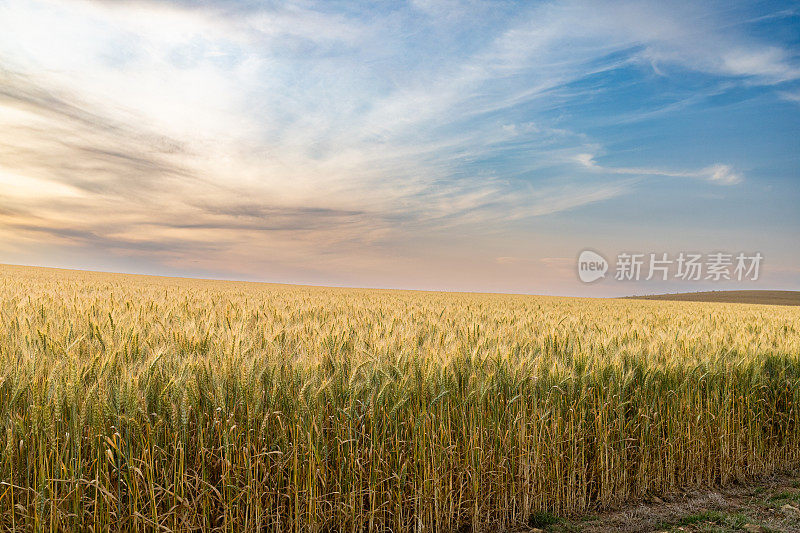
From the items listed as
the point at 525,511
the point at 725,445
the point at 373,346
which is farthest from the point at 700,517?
the point at 373,346

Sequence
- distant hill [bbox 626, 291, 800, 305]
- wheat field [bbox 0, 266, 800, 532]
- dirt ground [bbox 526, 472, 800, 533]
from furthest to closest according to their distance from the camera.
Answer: distant hill [bbox 626, 291, 800, 305]
dirt ground [bbox 526, 472, 800, 533]
wheat field [bbox 0, 266, 800, 532]

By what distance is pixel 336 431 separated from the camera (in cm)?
301

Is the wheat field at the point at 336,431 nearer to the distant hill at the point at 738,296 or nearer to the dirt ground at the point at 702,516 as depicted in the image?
the dirt ground at the point at 702,516

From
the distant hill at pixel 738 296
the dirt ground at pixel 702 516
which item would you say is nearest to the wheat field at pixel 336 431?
the dirt ground at pixel 702 516

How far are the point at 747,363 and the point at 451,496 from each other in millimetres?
4177

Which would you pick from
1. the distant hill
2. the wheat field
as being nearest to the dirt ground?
the wheat field

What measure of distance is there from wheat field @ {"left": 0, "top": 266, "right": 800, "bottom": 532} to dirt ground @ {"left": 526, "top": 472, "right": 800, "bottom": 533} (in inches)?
5.2

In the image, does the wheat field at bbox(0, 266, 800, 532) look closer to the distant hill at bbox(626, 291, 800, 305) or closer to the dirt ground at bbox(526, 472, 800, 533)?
the dirt ground at bbox(526, 472, 800, 533)

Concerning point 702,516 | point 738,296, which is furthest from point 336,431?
point 738,296

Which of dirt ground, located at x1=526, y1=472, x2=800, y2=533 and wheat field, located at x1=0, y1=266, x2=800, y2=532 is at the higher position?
wheat field, located at x1=0, y1=266, x2=800, y2=532

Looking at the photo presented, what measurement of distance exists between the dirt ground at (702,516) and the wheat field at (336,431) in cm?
13

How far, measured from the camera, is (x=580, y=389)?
4.03m

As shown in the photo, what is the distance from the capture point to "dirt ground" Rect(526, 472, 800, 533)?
3568 millimetres

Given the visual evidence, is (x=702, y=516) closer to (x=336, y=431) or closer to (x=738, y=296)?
(x=336, y=431)
